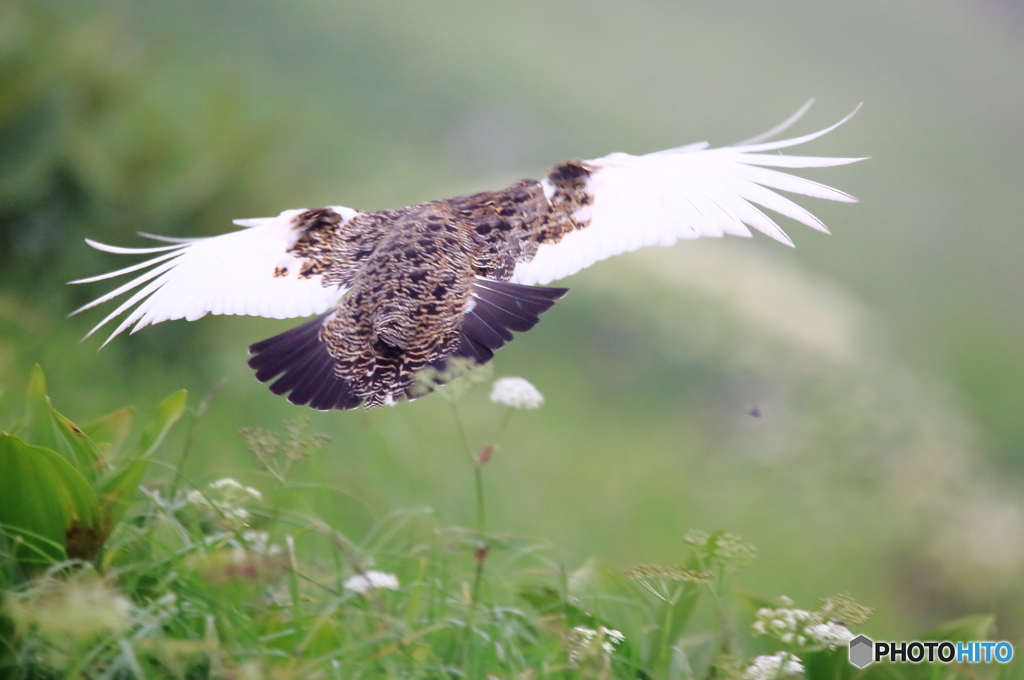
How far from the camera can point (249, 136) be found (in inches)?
198

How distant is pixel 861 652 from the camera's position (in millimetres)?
1812

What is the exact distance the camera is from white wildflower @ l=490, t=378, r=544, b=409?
177cm

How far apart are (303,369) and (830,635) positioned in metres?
1.19

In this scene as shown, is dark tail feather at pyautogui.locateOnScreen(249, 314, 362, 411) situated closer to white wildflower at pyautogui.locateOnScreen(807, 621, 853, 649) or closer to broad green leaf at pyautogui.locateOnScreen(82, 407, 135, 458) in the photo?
broad green leaf at pyautogui.locateOnScreen(82, 407, 135, 458)

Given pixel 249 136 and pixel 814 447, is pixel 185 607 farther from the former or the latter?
pixel 249 136

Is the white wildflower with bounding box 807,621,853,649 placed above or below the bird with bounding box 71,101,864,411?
below

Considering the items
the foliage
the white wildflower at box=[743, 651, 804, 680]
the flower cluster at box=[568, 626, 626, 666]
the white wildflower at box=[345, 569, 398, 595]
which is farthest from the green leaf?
the white wildflower at box=[743, 651, 804, 680]

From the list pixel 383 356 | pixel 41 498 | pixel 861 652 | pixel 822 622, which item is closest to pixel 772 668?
pixel 822 622

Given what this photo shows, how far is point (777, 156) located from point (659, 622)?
46.5 inches

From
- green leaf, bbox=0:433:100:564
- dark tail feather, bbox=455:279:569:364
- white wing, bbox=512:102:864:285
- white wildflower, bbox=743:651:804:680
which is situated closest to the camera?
white wildflower, bbox=743:651:804:680

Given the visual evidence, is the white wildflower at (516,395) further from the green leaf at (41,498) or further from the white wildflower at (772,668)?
the green leaf at (41,498)

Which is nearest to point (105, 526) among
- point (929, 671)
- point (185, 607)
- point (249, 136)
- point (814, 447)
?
point (185, 607)

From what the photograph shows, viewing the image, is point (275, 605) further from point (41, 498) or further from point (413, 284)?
point (413, 284)

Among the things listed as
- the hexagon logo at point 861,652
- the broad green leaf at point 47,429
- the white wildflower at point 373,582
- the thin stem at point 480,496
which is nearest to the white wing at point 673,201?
the thin stem at point 480,496
